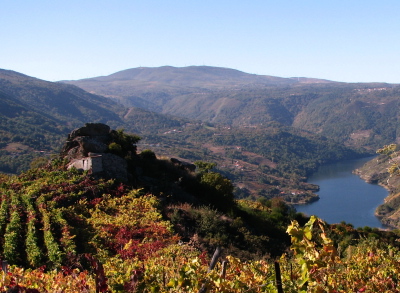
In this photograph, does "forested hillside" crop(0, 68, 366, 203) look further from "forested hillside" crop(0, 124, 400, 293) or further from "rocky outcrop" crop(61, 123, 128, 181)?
"forested hillside" crop(0, 124, 400, 293)

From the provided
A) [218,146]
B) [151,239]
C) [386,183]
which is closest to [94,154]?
[151,239]

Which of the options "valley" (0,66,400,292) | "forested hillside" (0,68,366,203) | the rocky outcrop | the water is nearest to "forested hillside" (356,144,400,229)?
the water

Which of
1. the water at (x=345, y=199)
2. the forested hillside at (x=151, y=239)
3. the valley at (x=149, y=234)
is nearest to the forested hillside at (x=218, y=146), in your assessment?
the water at (x=345, y=199)

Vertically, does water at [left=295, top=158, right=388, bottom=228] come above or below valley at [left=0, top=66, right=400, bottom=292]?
below

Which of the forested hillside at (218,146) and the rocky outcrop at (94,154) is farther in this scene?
the forested hillside at (218,146)

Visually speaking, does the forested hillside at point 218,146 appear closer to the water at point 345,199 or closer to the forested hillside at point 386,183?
the water at point 345,199

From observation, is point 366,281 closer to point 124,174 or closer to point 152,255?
point 152,255

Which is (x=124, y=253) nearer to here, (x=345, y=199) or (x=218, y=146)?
(x=345, y=199)

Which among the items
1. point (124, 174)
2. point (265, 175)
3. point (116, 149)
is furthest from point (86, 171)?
point (265, 175)
